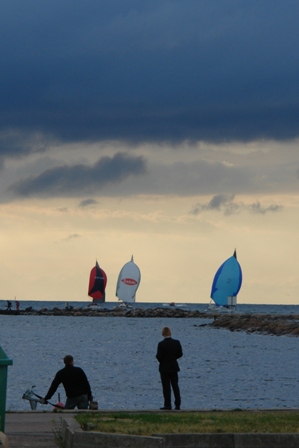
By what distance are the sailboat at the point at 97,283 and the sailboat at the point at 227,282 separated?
98.0 feet

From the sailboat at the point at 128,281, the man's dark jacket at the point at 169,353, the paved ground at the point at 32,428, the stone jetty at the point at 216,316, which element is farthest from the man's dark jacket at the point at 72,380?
the sailboat at the point at 128,281

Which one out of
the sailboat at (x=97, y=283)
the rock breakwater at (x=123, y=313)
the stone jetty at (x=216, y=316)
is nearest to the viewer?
the stone jetty at (x=216, y=316)

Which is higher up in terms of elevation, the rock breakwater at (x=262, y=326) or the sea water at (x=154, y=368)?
the rock breakwater at (x=262, y=326)

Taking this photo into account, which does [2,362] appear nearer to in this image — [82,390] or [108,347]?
[82,390]

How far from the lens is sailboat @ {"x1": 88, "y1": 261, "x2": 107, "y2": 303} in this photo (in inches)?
5866

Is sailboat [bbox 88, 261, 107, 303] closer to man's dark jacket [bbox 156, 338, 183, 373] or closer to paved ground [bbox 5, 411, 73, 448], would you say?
man's dark jacket [bbox 156, 338, 183, 373]

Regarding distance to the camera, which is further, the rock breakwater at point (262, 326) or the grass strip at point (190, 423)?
the rock breakwater at point (262, 326)

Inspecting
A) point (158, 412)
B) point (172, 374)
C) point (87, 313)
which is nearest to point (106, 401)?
point (172, 374)

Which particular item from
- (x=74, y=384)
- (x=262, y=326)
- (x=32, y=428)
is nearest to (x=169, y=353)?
(x=74, y=384)

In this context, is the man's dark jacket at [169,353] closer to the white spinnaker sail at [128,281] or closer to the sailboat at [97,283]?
the white spinnaker sail at [128,281]

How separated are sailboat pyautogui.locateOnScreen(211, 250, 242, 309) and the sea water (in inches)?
902

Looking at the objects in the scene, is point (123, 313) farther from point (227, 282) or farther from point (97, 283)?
point (227, 282)

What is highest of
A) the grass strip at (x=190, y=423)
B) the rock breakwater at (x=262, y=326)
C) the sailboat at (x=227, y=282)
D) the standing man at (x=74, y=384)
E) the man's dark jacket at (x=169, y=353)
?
the sailboat at (x=227, y=282)

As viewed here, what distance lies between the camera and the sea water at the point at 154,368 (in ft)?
117
